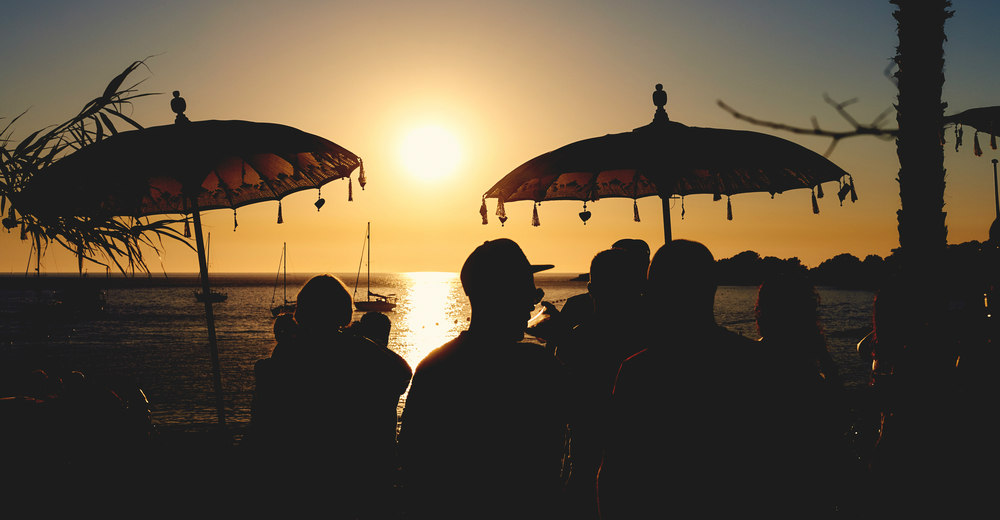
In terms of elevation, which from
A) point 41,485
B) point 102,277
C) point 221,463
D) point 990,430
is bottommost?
point 221,463

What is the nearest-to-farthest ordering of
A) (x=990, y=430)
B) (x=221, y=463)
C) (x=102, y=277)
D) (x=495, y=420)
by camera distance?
(x=495, y=420) < (x=990, y=430) < (x=102, y=277) < (x=221, y=463)

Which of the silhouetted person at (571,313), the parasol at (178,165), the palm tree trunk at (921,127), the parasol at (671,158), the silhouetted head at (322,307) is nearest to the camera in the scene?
the silhouetted head at (322,307)

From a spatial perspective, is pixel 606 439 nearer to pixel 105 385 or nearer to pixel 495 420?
pixel 495 420

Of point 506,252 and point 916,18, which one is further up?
point 916,18

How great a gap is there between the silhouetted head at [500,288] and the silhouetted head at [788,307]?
3.46 feet

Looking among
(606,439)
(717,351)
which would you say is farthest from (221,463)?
(717,351)

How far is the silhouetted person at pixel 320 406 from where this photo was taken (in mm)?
3180

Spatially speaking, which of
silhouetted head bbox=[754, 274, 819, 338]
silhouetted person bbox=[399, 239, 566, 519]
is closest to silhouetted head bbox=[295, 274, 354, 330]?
silhouetted person bbox=[399, 239, 566, 519]

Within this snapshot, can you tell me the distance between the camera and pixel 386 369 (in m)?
3.26

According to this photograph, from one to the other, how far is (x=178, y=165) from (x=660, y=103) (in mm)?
3934

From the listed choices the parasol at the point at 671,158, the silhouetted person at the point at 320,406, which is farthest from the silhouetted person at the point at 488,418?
the parasol at the point at 671,158

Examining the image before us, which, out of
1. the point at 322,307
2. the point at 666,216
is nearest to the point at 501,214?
the point at 666,216

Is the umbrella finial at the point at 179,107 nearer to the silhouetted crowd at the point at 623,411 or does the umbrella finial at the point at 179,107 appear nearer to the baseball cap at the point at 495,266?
the silhouetted crowd at the point at 623,411

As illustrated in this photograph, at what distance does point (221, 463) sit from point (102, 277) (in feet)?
5.84
